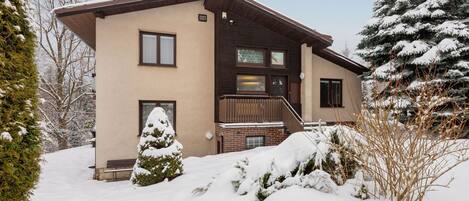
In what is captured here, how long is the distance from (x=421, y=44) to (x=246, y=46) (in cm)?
750

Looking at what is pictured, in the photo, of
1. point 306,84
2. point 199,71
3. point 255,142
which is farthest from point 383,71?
point 199,71

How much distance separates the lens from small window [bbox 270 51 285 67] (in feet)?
46.9

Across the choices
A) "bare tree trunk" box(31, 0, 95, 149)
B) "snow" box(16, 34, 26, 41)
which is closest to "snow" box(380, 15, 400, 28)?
"snow" box(16, 34, 26, 41)

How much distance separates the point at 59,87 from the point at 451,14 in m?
24.2

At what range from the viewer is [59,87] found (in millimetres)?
22109

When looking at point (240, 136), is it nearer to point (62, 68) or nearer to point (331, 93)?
point (331, 93)

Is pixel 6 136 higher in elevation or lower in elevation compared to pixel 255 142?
higher

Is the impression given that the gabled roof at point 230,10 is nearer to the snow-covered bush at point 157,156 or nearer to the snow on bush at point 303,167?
the snow-covered bush at point 157,156

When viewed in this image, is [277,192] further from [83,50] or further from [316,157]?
[83,50]

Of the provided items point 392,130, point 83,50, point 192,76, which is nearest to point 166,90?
point 192,76

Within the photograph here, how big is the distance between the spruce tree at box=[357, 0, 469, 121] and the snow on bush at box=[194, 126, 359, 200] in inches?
282

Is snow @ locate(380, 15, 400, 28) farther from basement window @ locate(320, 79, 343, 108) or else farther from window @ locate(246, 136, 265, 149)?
window @ locate(246, 136, 265, 149)

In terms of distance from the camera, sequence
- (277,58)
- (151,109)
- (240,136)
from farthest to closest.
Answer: (277,58)
(240,136)
(151,109)

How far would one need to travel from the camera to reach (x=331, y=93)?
53.2 feet
